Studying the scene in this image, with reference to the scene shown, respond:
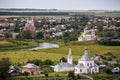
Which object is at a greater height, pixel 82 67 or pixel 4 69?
pixel 4 69

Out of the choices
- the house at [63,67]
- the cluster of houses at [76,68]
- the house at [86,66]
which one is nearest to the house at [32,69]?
the cluster of houses at [76,68]

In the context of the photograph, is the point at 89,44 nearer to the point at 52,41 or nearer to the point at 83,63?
the point at 52,41

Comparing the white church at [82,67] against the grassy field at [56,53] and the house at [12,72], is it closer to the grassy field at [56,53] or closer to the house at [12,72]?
the house at [12,72]

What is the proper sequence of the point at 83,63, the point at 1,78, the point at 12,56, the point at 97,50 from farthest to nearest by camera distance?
the point at 97,50 → the point at 12,56 → the point at 83,63 → the point at 1,78

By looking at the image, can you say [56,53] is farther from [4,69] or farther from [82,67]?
[4,69]

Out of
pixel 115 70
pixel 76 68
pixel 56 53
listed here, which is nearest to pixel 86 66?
pixel 76 68

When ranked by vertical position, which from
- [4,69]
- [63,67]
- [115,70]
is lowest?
[115,70]

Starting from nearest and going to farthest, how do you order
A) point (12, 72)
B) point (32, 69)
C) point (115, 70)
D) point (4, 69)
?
point (4, 69)
point (12, 72)
point (32, 69)
point (115, 70)

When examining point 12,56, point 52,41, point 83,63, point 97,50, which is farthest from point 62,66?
point 52,41
